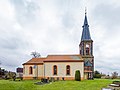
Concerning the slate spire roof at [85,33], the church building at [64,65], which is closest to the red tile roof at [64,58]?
the church building at [64,65]

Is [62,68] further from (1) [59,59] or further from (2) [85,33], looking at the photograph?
(2) [85,33]

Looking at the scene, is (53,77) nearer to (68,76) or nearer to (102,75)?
(68,76)

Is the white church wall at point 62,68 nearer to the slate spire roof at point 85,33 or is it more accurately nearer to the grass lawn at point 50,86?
the slate spire roof at point 85,33

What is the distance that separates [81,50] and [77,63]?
7.61m

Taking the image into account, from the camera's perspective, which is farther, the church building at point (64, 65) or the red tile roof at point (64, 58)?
the red tile roof at point (64, 58)

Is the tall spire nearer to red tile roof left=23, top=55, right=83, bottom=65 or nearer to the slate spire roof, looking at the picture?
the slate spire roof

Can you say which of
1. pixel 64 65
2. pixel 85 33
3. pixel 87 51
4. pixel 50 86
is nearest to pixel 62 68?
pixel 64 65

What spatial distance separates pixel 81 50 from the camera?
60.5 m

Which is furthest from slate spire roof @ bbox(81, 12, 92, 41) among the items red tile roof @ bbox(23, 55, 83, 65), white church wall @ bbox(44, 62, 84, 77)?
white church wall @ bbox(44, 62, 84, 77)

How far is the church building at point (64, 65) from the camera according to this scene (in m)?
54.0

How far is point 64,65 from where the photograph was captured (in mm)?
54469

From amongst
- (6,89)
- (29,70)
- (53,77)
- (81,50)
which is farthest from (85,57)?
(6,89)

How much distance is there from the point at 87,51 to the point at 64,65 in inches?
361

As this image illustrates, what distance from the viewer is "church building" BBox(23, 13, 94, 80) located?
54.0 meters
